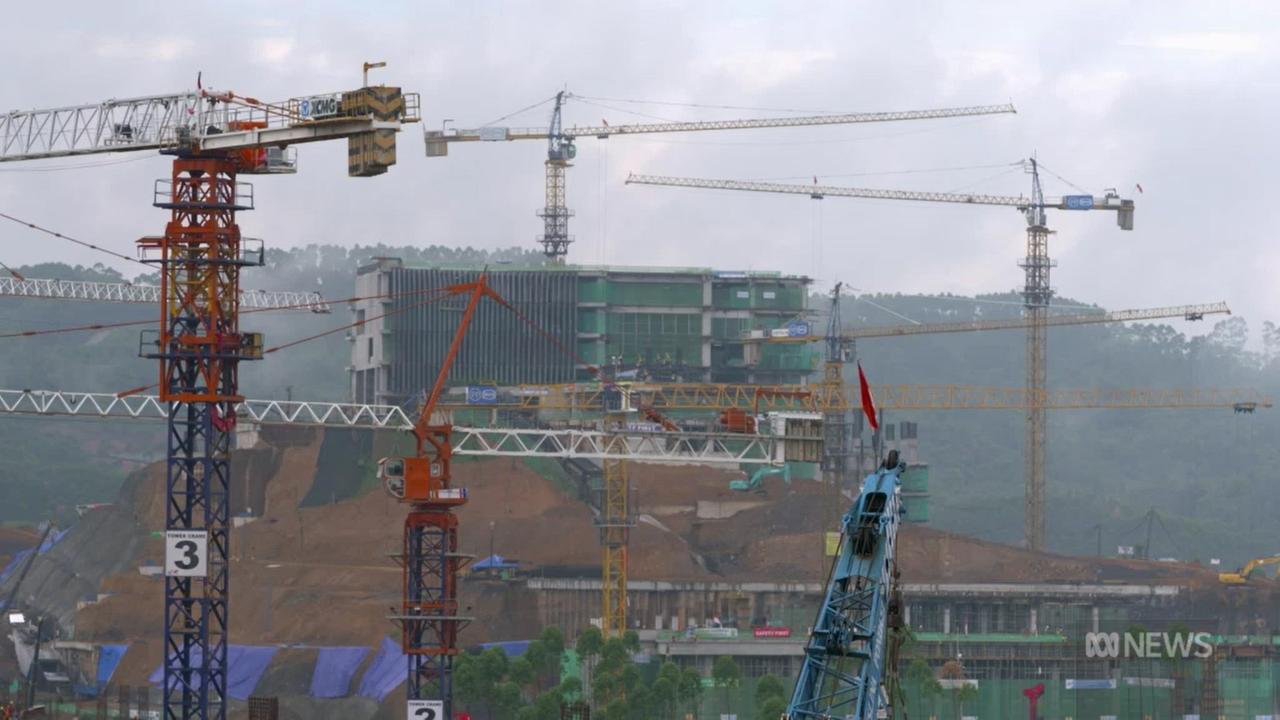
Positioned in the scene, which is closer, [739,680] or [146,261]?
[146,261]

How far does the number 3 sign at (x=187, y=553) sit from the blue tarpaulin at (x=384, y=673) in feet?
230

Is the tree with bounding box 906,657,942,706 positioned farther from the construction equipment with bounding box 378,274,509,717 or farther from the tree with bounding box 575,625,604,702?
the construction equipment with bounding box 378,274,509,717

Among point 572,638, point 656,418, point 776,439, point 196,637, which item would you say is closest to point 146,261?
point 196,637

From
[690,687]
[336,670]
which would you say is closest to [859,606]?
[690,687]

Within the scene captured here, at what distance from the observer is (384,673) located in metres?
170

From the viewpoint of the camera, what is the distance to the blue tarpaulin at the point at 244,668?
170125 mm

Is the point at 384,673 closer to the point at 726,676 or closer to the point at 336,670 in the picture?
the point at 336,670

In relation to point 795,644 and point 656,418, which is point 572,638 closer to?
point 795,644

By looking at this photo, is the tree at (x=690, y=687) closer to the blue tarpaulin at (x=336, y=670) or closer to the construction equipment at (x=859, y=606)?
the blue tarpaulin at (x=336, y=670)

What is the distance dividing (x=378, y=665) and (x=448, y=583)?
190ft

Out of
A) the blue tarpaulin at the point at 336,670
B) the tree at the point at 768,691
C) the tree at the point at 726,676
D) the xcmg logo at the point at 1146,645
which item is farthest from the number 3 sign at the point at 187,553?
the xcmg logo at the point at 1146,645

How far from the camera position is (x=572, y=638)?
192 meters

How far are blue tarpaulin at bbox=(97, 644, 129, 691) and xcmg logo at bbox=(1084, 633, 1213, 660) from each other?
76.0 meters

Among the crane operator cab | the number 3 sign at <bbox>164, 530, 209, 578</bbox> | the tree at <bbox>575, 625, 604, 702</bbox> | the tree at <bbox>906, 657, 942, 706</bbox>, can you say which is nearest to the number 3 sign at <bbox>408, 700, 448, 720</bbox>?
the crane operator cab
